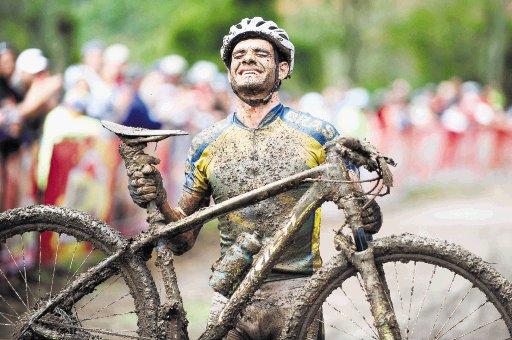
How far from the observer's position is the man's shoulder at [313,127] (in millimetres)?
4176

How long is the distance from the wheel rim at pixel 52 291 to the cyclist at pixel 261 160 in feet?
1.81

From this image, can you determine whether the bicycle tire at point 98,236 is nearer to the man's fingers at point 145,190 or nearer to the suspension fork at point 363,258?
the man's fingers at point 145,190

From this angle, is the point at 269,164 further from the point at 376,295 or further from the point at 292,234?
the point at 376,295

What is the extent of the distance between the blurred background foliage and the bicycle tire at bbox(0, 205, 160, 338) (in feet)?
20.2

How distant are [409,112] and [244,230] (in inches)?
621

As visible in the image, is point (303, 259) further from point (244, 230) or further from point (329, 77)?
point (329, 77)

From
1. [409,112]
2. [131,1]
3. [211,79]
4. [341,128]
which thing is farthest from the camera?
[409,112]

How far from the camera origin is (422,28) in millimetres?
23516

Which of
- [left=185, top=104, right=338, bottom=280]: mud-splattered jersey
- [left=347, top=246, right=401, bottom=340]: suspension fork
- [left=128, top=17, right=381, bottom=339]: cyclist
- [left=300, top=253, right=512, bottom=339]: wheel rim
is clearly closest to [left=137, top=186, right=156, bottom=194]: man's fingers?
[left=128, top=17, right=381, bottom=339]: cyclist

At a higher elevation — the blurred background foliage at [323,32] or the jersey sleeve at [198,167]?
the blurred background foliage at [323,32]

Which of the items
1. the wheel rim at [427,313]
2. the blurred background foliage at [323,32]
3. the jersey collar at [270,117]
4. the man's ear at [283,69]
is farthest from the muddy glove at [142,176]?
the blurred background foliage at [323,32]

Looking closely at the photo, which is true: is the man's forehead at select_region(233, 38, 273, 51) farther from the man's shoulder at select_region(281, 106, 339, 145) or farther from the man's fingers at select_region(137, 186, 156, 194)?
the man's fingers at select_region(137, 186, 156, 194)

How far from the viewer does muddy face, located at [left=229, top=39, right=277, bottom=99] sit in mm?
4125

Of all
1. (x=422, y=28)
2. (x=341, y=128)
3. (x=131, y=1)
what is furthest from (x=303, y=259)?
(x=422, y=28)
